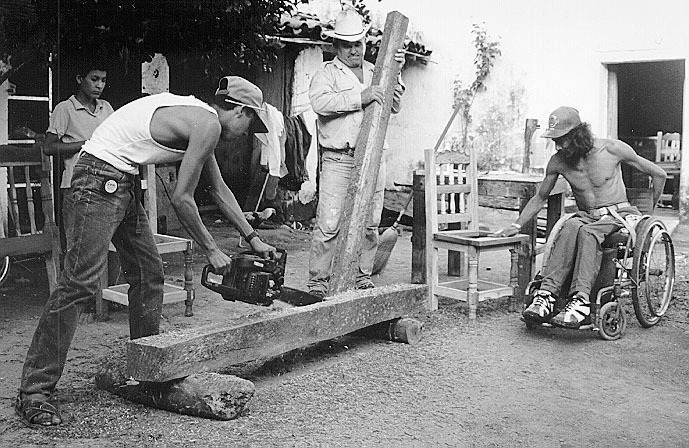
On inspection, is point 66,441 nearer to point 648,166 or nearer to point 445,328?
point 445,328

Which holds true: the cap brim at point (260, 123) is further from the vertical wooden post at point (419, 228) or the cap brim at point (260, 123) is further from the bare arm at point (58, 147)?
the vertical wooden post at point (419, 228)

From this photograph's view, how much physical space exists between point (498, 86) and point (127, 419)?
28.9ft

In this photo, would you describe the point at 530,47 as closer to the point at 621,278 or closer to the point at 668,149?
the point at 668,149

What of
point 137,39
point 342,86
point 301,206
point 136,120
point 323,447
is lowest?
point 323,447

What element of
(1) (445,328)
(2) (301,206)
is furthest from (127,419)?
(2) (301,206)

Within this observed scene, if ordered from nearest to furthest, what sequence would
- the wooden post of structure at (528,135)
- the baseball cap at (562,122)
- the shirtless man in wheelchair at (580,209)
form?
the shirtless man in wheelchair at (580,209)
the baseball cap at (562,122)
the wooden post of structure at (528,135)

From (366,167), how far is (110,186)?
5.94 feet

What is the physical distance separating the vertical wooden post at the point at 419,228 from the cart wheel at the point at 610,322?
1.59 m

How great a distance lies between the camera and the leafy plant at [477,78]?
11305 millimetres

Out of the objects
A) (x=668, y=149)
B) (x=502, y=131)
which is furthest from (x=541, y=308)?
(x=668, y=149)

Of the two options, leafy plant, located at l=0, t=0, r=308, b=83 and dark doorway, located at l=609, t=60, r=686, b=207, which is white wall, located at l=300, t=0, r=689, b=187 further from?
leafy plant, located at l=0, t=0, r=308, b=83

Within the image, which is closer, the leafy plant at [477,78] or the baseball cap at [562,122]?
the baseball cap at [562,122]

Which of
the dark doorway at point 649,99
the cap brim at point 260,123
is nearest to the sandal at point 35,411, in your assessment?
the cap brim at point 260,123

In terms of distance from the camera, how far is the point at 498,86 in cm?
1140
